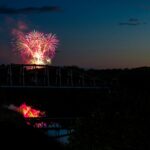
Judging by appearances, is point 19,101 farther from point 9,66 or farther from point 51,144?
point 51,144

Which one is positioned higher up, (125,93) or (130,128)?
(125,93)

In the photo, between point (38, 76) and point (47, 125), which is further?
point (38, 76)

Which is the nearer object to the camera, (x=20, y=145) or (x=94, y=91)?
(x=20, y=145)

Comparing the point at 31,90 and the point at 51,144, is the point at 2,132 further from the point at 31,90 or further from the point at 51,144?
the point at 31,90

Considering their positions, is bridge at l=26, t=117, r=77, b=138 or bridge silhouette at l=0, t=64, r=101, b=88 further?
bridge silhouette at l=0, t=64, r=101, b=88

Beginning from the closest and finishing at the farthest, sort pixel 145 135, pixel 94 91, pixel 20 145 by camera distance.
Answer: pixel 145 135, pixel 20 145, pixel 94 91

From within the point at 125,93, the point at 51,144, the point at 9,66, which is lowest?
the point at 51,144

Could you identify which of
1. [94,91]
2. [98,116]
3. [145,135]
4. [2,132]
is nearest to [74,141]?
[98,116]

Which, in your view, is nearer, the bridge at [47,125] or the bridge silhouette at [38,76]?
the bridge at [47,125]

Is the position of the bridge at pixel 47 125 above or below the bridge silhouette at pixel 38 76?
below

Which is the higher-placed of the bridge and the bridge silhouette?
the bridge silhouette

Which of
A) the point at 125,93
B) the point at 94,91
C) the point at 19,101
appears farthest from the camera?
the point at 94,91
